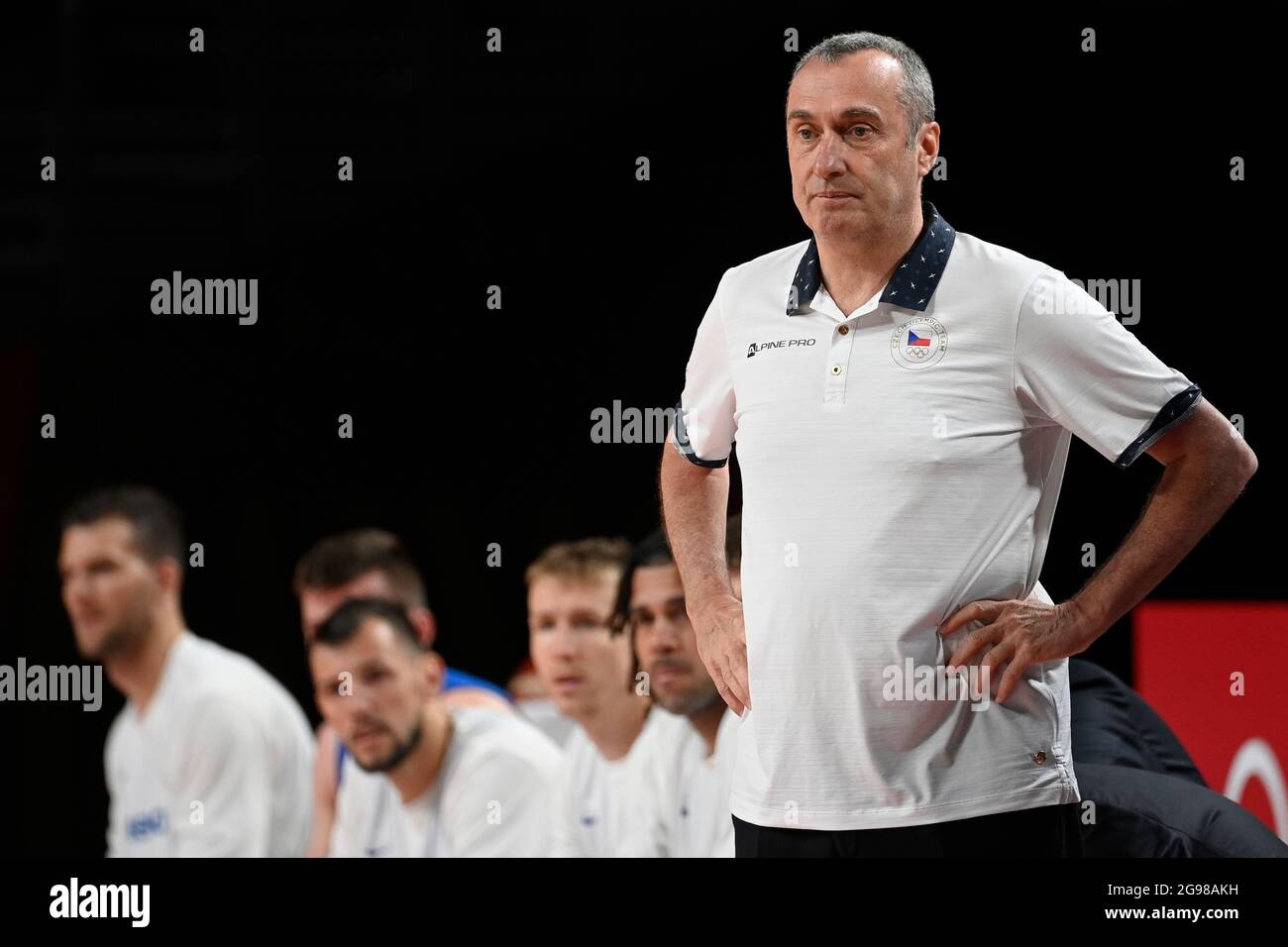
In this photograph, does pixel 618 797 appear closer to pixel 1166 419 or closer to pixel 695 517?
pixel 695 517

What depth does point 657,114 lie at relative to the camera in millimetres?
3975

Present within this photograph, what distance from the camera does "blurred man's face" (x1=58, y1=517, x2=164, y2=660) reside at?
4125mm

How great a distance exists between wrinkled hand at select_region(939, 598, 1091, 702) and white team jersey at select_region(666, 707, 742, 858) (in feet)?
5.71

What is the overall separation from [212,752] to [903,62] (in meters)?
2.93

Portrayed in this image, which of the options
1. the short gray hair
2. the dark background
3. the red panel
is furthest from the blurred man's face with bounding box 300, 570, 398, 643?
the short gray hair

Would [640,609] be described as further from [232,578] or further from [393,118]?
[393,118]

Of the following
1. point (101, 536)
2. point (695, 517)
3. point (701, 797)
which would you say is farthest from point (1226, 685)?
point (101, 536)

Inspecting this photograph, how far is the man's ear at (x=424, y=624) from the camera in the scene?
4090mm

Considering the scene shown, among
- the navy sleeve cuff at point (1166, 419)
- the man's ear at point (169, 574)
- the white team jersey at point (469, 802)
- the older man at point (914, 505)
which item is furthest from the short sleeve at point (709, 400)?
the man's ear at point (169, 574)

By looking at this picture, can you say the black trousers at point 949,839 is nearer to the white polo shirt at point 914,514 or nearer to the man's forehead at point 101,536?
the white polo shirt at point 914,514

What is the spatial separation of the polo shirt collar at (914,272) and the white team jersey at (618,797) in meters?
1.95

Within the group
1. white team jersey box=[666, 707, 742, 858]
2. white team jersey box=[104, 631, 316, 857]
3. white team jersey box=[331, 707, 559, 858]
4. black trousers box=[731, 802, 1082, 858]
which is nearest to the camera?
black trousers box=[731, 802, 1082, 858]

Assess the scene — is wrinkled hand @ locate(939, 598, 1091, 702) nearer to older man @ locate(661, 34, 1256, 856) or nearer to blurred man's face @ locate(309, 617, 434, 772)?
older man @ locate(661, 34, 1256, 856)

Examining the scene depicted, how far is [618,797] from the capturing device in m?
3.90
